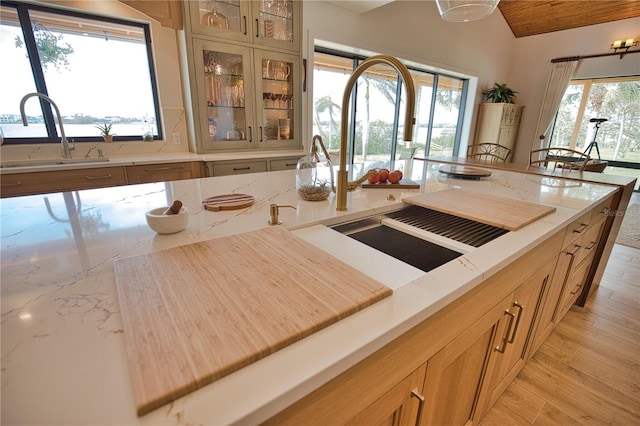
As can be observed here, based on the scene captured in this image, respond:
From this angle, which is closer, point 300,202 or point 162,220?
point 162,220

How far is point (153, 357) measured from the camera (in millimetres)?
395

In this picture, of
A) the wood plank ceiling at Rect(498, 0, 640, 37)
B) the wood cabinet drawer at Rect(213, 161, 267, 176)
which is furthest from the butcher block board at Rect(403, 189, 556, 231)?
the wood plank ceiling at Rect(498, 0, 640, 37)

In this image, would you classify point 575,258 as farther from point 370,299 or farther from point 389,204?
point 370,299

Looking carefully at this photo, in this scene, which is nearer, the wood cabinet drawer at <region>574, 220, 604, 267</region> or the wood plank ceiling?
the wood cabinet drawer at <region>574, 220, 604, 267</region>

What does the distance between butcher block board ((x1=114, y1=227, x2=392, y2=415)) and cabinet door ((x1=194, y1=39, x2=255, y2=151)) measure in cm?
231

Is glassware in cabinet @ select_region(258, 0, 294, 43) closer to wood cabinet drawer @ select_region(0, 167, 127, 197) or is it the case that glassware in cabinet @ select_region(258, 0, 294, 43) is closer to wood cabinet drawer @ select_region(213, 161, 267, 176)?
wood cabinet drawer @ select_region(213, 161, 267, 176)

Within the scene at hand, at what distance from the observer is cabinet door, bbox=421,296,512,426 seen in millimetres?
742

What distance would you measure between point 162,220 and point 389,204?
2.76 ft

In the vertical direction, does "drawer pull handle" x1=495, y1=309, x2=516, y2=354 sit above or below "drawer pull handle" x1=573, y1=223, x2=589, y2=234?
below

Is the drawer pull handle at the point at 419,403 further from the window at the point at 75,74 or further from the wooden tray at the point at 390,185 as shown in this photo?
the window at the point at 75,74

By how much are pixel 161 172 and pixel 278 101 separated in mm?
1426

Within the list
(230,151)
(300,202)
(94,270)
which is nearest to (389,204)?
(300,202)

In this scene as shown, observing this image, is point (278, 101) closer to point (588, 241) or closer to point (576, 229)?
point (576, 229)

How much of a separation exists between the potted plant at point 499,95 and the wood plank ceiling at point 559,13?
117cm
